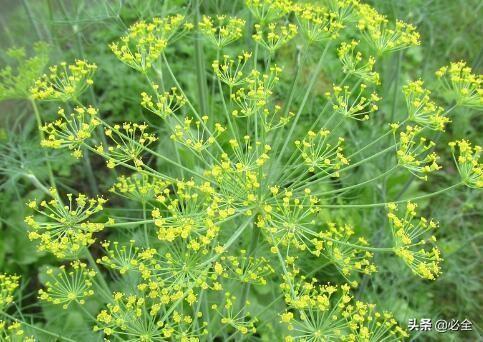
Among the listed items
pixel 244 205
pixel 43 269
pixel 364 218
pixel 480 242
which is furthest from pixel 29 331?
pixel 480 242

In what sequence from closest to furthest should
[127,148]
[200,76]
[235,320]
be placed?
[127,148]
[235,320]
[200,76]

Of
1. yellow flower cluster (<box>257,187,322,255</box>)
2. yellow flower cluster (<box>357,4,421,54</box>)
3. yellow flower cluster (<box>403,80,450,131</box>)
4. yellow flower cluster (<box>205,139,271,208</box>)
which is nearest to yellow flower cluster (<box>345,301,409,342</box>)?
yellow flower cluster (<box>257,187,322,255</box>)

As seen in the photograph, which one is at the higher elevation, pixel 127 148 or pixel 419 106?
pixel 127 148

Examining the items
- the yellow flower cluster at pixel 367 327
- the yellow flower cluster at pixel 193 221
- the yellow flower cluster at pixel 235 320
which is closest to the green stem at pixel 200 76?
the yellow flower cluster at pixel 193 221

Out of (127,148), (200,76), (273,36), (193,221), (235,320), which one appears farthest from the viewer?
(200,76)

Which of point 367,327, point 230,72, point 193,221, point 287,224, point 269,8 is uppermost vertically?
point 269,8

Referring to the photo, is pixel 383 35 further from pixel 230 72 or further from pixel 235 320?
pixel 235 320

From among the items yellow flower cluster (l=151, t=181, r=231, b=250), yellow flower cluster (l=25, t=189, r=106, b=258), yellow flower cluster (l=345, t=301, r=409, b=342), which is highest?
yellow flower cluster (l=25, t=189, r=106, b=258)

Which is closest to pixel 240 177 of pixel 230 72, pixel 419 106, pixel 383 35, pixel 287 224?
pixel 287 224

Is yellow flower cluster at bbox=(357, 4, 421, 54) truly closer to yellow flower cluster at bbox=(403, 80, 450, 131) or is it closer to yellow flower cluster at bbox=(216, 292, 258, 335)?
yellow flower cluster at bbox=(403, 80, 450, 131)

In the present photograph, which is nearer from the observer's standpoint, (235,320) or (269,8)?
(235,320)

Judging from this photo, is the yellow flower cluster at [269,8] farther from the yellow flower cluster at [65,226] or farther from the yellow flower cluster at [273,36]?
the yellow flower cluster at [65,226]

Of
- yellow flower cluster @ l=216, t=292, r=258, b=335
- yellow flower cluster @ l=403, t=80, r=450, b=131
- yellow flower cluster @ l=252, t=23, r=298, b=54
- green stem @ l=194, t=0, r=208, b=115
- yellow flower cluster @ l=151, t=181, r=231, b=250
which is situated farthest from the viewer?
green stem @ l=194, t=0, r=208, b=115
